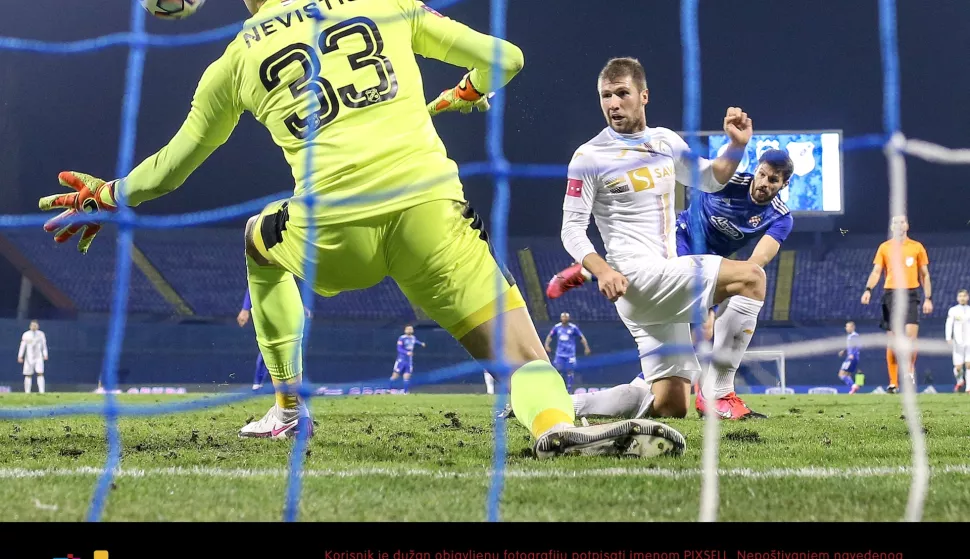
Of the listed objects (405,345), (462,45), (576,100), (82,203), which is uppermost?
(576,100)

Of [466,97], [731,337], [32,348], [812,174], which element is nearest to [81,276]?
[32,348]

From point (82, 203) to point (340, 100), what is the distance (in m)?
0.87

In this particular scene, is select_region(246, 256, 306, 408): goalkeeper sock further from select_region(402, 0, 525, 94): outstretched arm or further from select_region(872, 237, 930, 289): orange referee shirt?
select_region(872, 237, 930, 289): orange referee shirt

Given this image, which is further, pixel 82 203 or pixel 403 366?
pixel 403 366

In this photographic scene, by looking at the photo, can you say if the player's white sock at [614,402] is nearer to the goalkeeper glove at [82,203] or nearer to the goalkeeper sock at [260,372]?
the goalkeeper glove at [82,203]

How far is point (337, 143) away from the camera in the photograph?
7.32 feet

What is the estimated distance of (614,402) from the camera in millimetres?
3852

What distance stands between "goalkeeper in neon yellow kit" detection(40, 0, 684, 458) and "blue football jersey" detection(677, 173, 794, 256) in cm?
242

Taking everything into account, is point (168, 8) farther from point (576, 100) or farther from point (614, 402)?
point (576, 100)

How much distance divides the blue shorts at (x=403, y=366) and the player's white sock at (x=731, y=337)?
27.4 ft

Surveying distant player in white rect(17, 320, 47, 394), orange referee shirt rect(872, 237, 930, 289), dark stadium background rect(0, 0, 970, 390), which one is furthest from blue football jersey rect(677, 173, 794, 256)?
distant player in white rect(17, 320, 47, 394)

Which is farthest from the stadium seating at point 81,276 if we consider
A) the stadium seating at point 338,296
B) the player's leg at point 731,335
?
the player's leg at point 731,335

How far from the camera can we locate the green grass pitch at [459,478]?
181 centimetres

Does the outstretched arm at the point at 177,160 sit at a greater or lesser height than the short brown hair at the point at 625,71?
lesser
